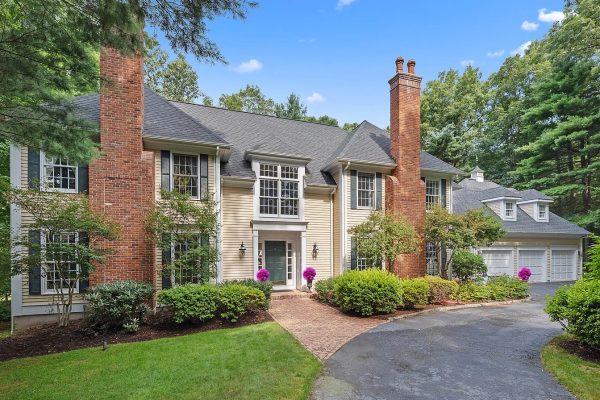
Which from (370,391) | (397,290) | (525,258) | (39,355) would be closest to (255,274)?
(397,290)

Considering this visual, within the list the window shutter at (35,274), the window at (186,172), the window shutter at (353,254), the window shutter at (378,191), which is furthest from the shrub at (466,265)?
the window shutter at (35,274)

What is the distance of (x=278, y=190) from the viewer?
12445 millimetres

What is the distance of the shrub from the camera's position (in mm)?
13734

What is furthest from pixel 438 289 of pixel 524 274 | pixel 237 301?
pixel 237 301

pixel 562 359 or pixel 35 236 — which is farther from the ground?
pixel 35 236

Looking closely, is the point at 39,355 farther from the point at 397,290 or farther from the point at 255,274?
the point at 397,290

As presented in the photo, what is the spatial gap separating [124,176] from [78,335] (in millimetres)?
4566

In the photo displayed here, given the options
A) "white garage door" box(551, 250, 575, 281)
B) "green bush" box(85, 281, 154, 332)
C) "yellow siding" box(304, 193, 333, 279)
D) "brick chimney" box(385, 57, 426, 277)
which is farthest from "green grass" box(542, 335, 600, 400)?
"white garage door" box(551, 250, 575, 281)

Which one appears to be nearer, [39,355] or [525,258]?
[39,355]

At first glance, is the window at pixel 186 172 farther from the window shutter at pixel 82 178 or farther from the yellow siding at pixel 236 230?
the window shutter at pixel 82 178

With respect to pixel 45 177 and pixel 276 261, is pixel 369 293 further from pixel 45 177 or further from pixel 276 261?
pixel 45 177

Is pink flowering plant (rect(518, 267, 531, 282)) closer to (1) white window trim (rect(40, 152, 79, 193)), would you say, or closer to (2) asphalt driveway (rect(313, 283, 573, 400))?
(2) asphalt driveway (rect(313, 283, 573, 400))

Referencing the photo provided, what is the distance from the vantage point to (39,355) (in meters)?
6.70

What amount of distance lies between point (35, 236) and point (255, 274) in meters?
6.94
